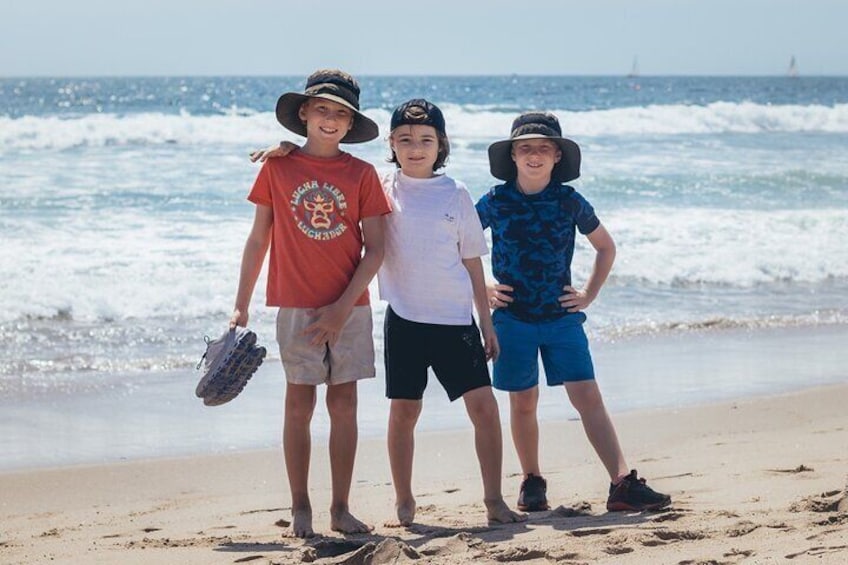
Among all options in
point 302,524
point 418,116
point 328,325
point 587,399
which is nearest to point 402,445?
point 302,524

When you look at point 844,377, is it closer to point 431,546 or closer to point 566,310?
point 566,310

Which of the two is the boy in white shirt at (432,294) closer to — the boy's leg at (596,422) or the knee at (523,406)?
the knee at (523,406)

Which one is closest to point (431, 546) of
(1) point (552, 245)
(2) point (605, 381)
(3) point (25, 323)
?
(1) point (552, 245)

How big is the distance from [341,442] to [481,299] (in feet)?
2.29

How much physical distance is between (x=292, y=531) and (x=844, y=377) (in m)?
4.09

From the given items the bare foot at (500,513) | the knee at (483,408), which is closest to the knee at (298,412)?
the knee at (483,408)

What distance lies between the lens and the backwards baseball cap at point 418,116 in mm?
4164

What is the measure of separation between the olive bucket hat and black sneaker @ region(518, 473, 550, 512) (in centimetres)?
113

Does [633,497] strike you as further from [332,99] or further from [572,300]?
[332,99]

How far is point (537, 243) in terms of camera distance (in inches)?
174

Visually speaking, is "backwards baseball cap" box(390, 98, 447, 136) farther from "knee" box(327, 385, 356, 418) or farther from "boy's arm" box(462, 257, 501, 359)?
"knee" box(327, 385, 356, 418)

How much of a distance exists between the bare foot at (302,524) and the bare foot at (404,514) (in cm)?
28

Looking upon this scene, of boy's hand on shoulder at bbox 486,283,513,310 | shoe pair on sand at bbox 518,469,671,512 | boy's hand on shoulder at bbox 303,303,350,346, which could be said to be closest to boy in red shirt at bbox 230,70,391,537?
boy's hand on shoulder at bbox 303,303,350,346

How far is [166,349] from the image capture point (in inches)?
303
